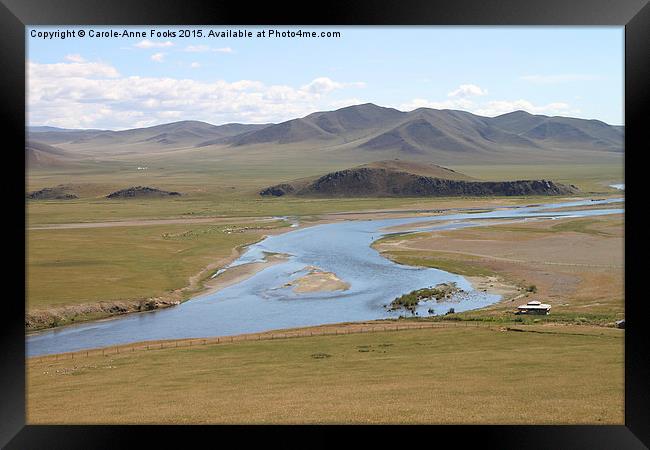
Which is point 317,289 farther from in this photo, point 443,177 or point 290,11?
point 443,177

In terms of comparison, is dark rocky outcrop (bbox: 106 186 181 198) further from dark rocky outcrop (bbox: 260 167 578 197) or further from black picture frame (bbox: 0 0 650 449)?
black picture frame (bbox: 0 0 650 449)

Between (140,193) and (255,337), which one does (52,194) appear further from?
(255,337)

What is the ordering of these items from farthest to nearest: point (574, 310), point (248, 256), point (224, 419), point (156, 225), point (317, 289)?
point (156, 225), point (248, 256), point (317, 289), point (574, 310), point (224, 419)

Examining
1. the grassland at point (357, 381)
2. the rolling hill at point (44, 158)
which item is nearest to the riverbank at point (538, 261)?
the grassland at point (357, 381)

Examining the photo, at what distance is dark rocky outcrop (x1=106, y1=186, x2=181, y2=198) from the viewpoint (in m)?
110

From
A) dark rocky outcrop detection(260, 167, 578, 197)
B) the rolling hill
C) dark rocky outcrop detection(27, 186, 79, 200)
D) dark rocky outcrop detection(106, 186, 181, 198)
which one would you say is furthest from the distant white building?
the rolling hill

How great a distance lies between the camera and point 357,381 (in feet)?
58.5

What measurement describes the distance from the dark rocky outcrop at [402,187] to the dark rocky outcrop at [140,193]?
1680cm

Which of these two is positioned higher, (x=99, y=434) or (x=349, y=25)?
(x=349, y=25)

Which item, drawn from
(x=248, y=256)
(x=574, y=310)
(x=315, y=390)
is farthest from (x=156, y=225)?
(x=315, y=390)

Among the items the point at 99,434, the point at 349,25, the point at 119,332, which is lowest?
the point at 119,332

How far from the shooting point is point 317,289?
38375 millimetres

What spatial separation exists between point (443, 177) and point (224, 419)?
4592 inches

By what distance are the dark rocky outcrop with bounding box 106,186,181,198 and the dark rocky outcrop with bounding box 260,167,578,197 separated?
55.1 feet
